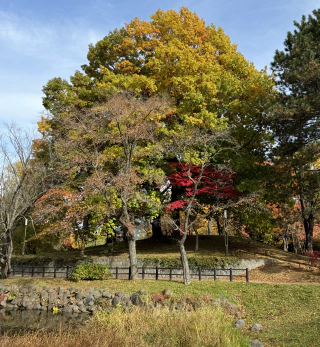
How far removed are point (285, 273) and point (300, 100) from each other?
390 inches

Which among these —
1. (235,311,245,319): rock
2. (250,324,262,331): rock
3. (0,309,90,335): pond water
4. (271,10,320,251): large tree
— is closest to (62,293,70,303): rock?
(0,309,90,335): pond water

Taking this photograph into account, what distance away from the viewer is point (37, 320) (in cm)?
1432

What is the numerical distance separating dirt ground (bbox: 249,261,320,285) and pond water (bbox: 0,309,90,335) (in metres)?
10.2

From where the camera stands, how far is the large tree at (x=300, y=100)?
1778cm

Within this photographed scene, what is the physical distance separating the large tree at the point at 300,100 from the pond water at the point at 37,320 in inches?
543

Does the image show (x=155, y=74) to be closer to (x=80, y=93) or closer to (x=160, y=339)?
(x=80, y=93)

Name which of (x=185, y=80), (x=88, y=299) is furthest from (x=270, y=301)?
(x=185, y=80)

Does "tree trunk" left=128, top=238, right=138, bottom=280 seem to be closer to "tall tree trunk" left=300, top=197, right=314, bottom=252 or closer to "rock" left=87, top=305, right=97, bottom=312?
"rock" left=87, top=305, right=97, bottom=312

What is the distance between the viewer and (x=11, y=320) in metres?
14.2

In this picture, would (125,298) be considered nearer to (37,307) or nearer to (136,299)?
(136,299)

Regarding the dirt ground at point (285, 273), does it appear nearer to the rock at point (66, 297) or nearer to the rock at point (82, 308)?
the rock at point (82, 308)

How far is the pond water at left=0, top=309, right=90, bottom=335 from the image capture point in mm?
12922

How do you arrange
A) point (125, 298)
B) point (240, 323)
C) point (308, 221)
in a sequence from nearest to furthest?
point (240, 323)
point (125, 298)
point (308, 221)

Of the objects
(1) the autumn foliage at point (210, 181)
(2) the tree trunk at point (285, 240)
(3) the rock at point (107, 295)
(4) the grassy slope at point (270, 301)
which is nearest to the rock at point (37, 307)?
(4) the grassy slope at point (270, 301)
